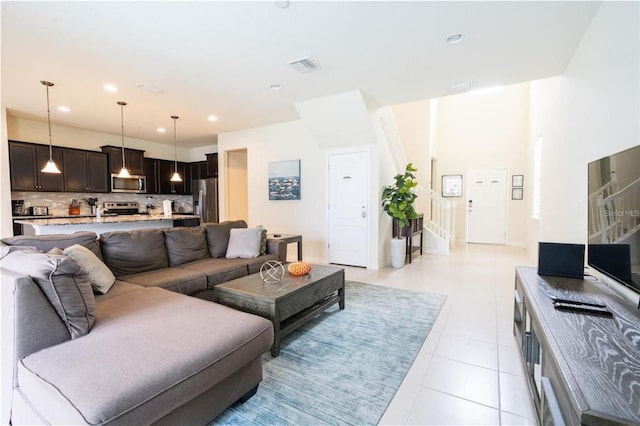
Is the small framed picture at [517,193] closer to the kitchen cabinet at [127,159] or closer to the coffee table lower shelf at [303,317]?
the coffee table lower shelf at [303,317]

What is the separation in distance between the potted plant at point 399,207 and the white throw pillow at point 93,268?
393 centimetres

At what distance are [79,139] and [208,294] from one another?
18.4 feet

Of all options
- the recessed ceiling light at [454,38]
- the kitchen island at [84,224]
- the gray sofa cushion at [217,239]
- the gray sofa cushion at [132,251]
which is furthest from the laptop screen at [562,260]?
the kitchen island at [84,224]

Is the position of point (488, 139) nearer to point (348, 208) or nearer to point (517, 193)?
point (517, 193)

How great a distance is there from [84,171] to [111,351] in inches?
246

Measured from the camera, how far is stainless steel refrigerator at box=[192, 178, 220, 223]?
23.6ft

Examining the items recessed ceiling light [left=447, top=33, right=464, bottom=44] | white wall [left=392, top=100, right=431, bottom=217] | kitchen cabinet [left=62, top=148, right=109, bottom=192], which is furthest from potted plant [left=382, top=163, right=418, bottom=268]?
kitchen cabinet [left=62, top=148, right=109, bottom=192]

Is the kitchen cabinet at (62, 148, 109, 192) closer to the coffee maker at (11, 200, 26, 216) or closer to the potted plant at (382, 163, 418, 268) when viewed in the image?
the coffee maker at (11, 200, 26, 216)

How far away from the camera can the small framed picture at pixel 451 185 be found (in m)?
7.73

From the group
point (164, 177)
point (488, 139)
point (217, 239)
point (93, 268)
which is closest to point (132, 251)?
point (93, 268)

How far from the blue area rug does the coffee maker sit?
605cm

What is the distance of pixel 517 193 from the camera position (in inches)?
279

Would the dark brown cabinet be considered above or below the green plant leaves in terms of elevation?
above

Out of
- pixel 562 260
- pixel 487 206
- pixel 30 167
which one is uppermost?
pixel 30 167
